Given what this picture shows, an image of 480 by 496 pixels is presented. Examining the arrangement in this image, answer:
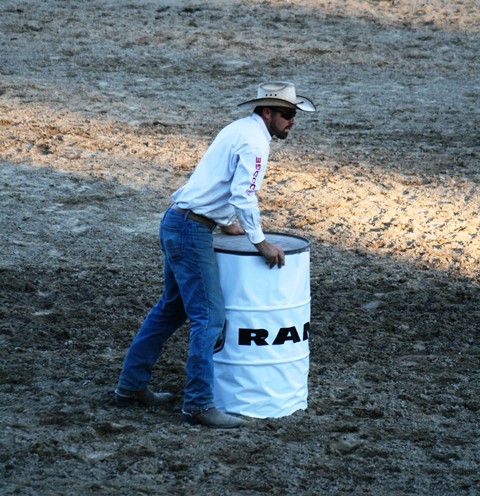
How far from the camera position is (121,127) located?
14.0 m

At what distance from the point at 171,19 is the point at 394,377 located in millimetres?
11402

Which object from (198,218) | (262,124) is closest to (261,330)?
(198,218)

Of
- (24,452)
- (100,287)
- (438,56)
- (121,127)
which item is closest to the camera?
(24,452)

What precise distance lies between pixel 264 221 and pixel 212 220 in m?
4.92

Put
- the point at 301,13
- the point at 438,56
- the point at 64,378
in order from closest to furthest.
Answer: the point at 64,378 < the point at 438,56 < the point at 301,13

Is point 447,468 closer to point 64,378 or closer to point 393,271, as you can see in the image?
point 64,378

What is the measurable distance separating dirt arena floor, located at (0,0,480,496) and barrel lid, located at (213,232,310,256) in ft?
3.17

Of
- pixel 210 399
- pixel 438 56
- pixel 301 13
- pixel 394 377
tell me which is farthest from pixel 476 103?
pixel 210 399

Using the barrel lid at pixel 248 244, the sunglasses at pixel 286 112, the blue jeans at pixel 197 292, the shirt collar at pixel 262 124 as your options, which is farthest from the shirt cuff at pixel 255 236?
the sunglasses at pixel 286 112

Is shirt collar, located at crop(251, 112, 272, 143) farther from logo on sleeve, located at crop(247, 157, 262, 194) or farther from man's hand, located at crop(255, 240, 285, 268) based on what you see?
man's hand, located at crop(255, 240, 285, 268)

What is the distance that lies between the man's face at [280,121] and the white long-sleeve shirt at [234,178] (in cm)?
6

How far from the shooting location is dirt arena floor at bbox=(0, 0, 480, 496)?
6.33 meters

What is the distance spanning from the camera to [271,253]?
6.40 metres

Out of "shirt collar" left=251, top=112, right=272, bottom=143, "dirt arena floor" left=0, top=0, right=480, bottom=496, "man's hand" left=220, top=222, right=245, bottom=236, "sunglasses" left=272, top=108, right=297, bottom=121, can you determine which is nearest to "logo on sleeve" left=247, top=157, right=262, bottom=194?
"shirt collar" left=251, top=112, right=272, bottom=143
